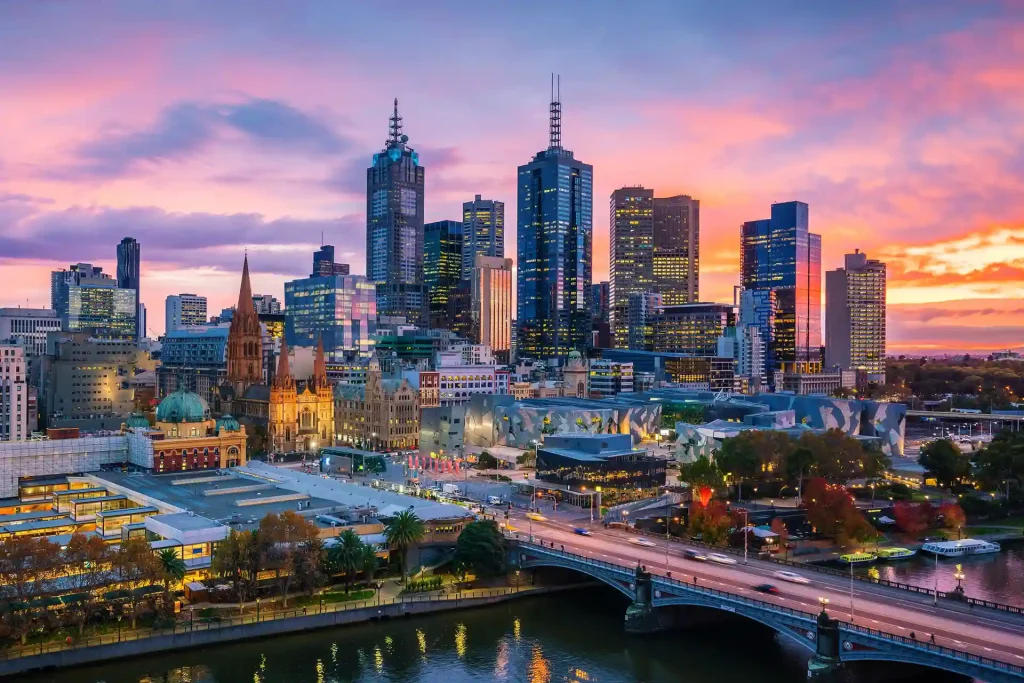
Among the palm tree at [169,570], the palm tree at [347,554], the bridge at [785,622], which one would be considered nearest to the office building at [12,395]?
the palm tree at [169,570]

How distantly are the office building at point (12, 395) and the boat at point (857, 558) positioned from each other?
462 ft

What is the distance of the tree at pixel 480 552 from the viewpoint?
96312 mm

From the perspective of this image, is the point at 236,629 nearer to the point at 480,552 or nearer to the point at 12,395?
the point at 480,552

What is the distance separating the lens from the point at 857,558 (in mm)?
110438

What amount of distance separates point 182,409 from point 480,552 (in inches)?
2724

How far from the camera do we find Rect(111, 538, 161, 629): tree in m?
80.2

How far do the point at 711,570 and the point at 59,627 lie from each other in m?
59.7

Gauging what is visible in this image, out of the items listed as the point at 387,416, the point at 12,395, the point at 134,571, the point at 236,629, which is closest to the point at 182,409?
the point at 12,395

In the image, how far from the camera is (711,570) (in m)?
91.5

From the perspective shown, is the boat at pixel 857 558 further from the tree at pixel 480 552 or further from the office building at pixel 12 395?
the office building at pixel 12 395

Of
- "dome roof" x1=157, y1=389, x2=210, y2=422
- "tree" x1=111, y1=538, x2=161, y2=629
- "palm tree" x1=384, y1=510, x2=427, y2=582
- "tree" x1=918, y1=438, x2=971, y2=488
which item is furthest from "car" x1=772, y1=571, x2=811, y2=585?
"dome roof" x1=157, y1=389, x2=210, y2=422

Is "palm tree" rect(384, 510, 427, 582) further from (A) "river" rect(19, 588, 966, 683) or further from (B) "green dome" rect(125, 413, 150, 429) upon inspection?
(B) "green dome" rect(125, 413, 150, 429)

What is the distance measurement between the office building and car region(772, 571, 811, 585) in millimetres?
138972

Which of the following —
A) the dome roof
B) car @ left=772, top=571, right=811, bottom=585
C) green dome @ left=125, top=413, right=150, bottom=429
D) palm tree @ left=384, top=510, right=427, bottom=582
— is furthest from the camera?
the dome roof
